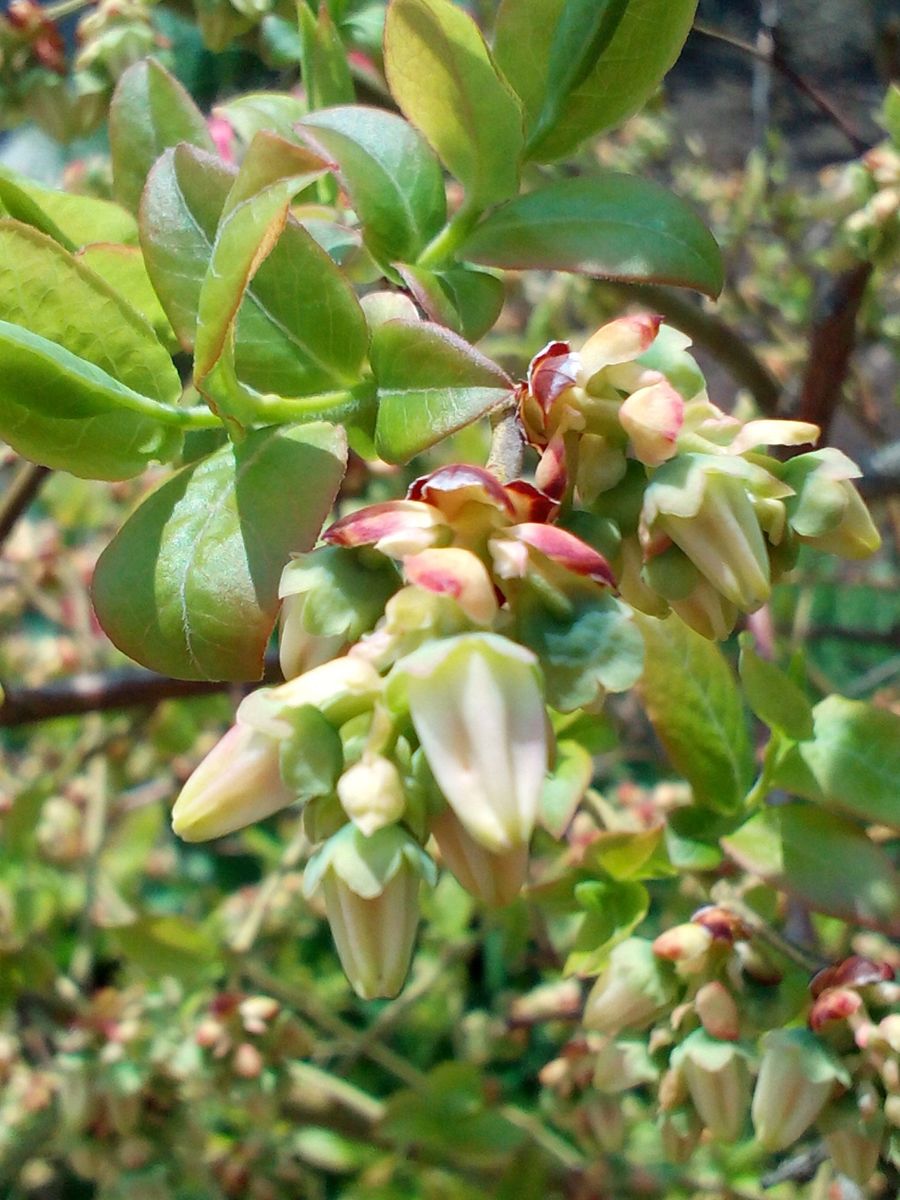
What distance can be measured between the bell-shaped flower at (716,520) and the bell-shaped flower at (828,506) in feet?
0.08

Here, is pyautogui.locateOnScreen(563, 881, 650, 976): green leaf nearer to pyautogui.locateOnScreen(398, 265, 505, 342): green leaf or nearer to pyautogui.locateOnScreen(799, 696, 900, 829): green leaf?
pyautogui.locateOnScreen(799, 696, 900, 829): green leaf

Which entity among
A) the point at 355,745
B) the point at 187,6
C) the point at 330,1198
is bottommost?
the point at 330,1198

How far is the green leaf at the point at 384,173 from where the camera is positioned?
52cm

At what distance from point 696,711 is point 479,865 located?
29 centimetres

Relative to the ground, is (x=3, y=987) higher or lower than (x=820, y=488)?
lower

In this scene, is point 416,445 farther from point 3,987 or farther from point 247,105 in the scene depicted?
point 3,987

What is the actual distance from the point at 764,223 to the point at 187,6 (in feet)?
3.90

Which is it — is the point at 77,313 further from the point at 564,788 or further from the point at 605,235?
the point at 564,788

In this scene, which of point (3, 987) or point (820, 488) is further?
point (3, 987)

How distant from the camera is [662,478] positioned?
442mm

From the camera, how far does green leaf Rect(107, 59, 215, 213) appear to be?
60 centimetres

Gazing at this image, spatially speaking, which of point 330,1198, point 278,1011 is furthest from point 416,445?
point 330,1198

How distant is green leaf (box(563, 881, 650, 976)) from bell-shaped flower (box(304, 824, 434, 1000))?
0.90 ft

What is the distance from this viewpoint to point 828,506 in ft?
1.47
